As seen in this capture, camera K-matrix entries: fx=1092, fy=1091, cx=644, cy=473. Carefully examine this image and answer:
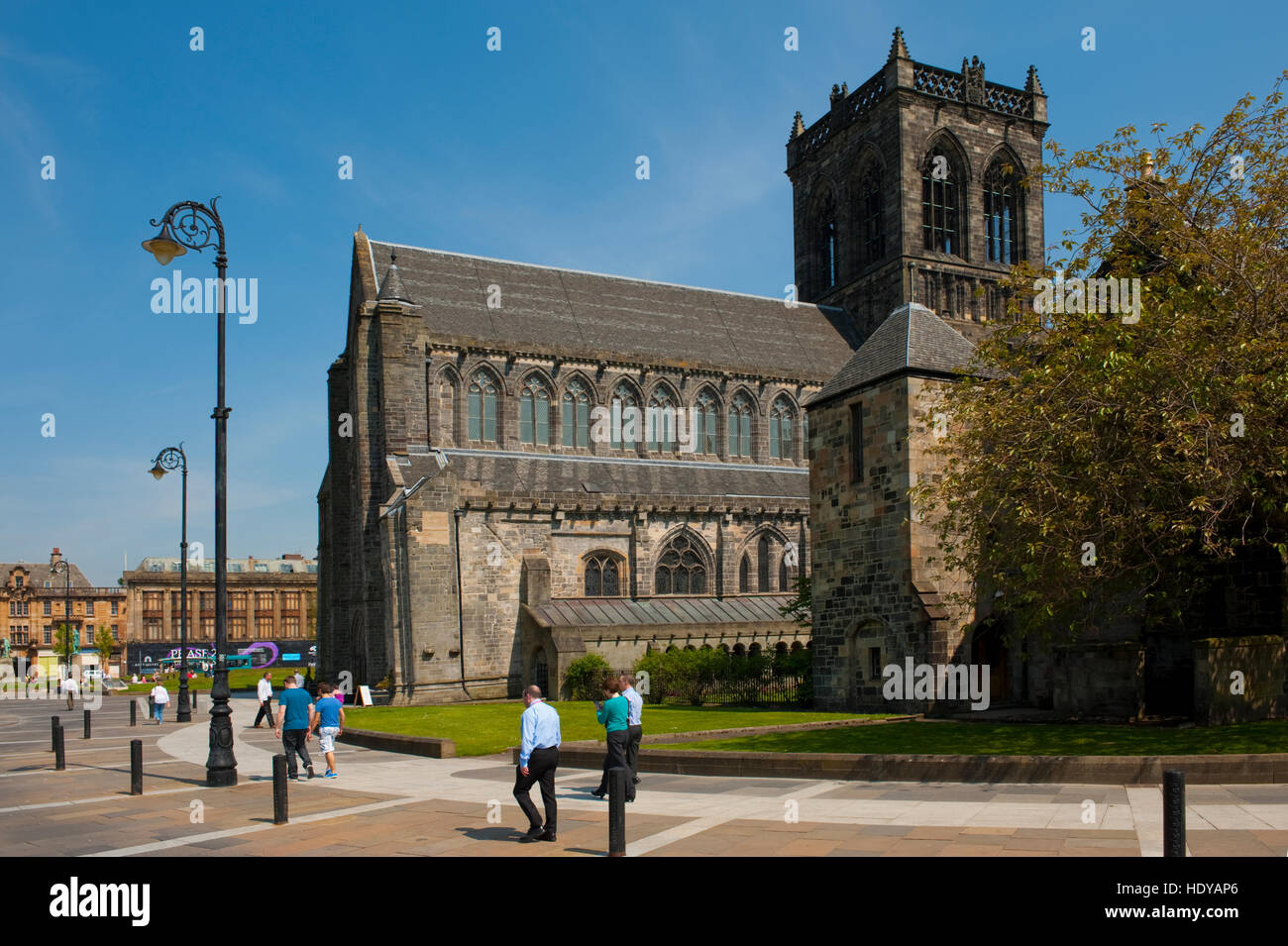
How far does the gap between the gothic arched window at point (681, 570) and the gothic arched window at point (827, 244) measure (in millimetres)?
24650

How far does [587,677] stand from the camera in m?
35.3

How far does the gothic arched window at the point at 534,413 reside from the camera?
4547 cm

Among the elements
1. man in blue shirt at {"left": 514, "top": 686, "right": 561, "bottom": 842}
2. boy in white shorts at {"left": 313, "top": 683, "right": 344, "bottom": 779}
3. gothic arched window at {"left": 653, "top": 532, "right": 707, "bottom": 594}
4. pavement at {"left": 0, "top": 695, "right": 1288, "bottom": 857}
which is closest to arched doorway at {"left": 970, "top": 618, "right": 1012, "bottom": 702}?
pavement at {"left": 0, "top": 695, "right": 1288, "bottom": 857}

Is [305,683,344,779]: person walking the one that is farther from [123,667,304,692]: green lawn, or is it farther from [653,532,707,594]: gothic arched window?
[123,667,304,692]: green lawn

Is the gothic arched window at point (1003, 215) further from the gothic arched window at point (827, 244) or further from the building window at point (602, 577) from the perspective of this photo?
the building window at point (602, 577)

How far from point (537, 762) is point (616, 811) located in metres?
1.78

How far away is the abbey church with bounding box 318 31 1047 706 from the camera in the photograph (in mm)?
27906

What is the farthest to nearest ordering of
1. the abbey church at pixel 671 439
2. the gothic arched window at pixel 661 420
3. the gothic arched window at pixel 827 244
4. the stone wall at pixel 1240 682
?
the gothic arched window at pixel 827 244
the gothic arched window at pixel 661 420
the abbey church at pixel 671 439
the stone wall at pixel 1240 682

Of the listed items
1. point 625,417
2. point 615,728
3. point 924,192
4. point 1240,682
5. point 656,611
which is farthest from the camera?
point 924,192

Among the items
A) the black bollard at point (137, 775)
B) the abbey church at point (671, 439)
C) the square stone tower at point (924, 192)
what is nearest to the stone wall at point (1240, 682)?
the abbey church at point (671, 439)

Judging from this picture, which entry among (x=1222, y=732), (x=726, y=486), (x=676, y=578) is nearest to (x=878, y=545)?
(x=1222, y=732)

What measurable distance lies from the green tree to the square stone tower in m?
36.8

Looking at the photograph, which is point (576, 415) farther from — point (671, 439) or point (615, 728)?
point (615, 728)

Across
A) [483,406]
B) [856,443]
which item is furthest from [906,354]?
[483,406]
